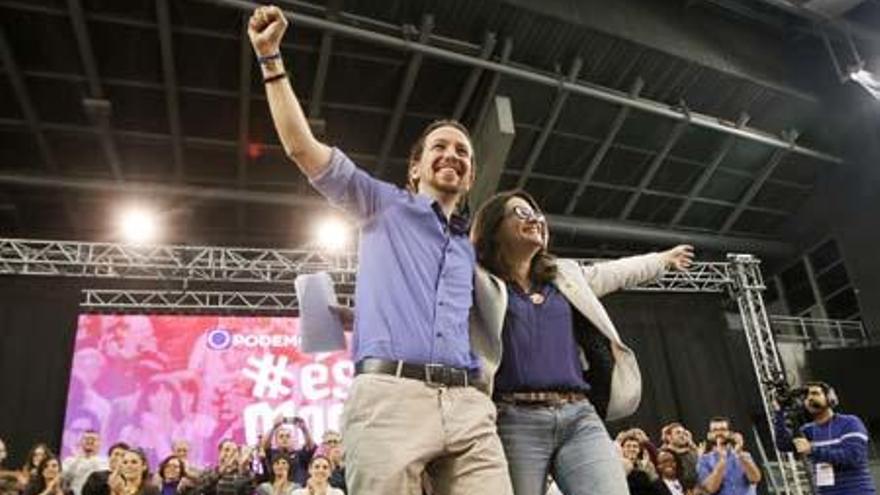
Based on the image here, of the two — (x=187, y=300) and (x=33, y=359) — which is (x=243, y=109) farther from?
(x=33, y=359)

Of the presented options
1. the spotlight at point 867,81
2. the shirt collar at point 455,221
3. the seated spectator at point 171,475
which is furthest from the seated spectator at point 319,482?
the spotlight at point 867,81

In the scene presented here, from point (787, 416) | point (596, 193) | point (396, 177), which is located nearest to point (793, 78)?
point (596, 193)

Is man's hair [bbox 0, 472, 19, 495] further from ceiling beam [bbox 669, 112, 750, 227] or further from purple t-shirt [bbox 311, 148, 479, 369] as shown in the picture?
ceiling beam [bbox 669, 112, 750, 227]

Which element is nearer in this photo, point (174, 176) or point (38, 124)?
point (38, 124)

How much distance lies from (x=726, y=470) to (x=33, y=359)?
682 cm

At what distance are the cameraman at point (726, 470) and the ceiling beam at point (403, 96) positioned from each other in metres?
4.78

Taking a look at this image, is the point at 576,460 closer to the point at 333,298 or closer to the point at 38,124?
the point at 333,298

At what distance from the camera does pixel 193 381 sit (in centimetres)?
747

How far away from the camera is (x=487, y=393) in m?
1.60

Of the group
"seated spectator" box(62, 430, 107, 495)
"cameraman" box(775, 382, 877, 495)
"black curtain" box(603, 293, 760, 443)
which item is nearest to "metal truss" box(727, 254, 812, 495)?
"black curtain" box(603, 293, 760, 443)

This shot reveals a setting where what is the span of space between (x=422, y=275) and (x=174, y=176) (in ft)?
27.6

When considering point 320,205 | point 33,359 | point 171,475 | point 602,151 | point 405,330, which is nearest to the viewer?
point 405,330

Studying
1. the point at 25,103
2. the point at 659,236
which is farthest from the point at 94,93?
the point at 659,236

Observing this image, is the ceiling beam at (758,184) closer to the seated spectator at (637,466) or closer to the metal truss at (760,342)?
the metal truss at (760,342)
